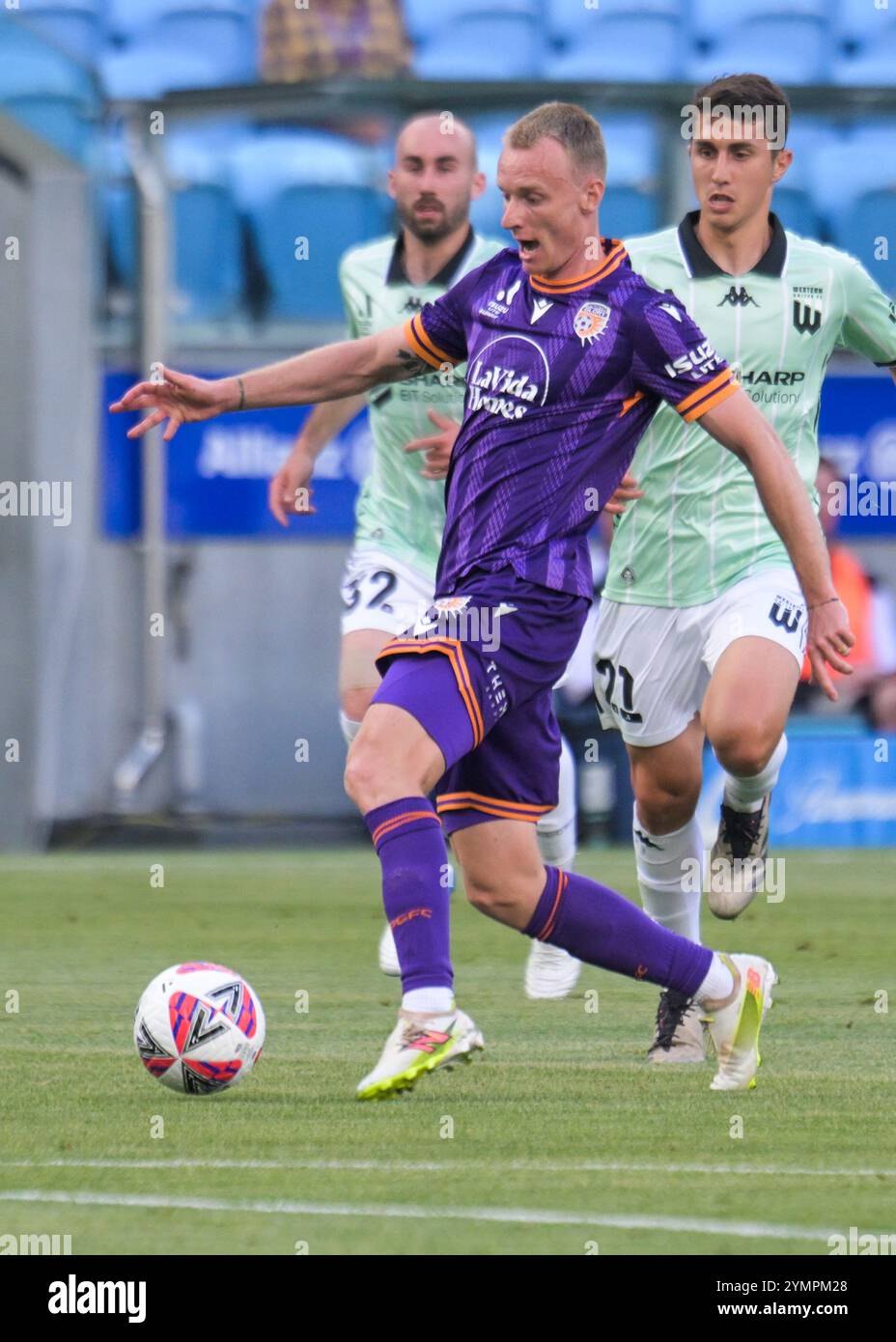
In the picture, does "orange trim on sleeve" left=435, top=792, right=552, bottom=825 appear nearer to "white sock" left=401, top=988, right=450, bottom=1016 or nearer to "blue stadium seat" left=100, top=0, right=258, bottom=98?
"white sock" left=401, top=988, right=450, bottom=1016

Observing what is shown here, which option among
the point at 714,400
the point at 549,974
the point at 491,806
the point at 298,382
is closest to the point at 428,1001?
the point at 491,806

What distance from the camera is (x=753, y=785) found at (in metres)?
6.54

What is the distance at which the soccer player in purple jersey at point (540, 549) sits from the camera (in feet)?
16.6

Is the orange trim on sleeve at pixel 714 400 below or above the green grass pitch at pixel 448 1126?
above

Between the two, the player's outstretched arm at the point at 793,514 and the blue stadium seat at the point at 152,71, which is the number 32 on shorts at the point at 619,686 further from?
the blue stadium seat at the point at 152,71

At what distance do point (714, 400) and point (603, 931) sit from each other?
3.93 ft

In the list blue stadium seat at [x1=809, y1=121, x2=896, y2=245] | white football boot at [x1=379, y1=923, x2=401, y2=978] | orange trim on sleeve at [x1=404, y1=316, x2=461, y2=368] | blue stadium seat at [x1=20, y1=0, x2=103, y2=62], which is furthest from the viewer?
blue stadium seat at [x1=20, y1=0, x2=103, y2=62]

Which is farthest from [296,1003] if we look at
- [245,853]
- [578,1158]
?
[245,853]

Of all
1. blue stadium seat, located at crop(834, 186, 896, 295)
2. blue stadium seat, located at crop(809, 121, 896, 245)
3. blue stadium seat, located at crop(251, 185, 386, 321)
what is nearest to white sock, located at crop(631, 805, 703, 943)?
blue stadium seat, located at crop(251, 185, 386, 321)

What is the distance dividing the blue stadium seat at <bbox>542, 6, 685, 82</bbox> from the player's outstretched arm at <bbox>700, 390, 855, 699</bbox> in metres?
13.9

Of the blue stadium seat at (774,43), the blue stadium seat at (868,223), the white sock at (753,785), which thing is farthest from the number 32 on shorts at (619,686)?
the blue stadium seat at (774,43)

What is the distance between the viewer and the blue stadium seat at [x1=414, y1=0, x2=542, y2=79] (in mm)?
A: 18672

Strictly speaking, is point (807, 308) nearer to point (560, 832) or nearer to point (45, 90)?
point (560, 832)

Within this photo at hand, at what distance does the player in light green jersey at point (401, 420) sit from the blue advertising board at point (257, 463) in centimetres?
807
